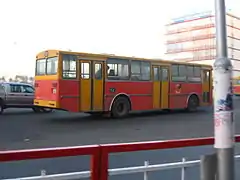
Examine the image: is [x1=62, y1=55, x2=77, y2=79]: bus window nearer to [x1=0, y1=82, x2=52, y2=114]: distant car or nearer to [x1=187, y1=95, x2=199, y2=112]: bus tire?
[x1=0, y1=82, x2=52, y2=114]: distant car

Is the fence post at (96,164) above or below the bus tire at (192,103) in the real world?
below

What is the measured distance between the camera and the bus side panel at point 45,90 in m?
13.6

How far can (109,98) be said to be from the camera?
14.8 metres

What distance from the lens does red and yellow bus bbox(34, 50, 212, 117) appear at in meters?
13.6

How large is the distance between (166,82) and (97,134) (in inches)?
302

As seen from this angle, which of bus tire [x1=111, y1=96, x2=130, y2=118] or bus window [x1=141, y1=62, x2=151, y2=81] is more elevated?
bus window [x1=141, y1=62, x2=151, y2=81]

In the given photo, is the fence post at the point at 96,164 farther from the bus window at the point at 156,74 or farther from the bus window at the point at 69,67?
the bus window at the point at 156,74

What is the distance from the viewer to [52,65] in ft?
45.7

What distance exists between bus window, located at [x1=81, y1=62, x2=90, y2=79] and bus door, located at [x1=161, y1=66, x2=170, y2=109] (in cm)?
470

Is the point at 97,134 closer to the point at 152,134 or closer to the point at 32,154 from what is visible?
the point at 152,134

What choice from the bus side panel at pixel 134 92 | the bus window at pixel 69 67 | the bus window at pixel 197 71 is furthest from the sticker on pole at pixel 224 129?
the bus window at pixel 197 71

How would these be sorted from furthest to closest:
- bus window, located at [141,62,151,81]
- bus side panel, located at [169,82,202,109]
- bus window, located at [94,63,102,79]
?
1. bus side panel, located at [169,82,202,109]
2. bus window, located at [141,62,151,81]
3. bus window, located at [94,63,102,79]

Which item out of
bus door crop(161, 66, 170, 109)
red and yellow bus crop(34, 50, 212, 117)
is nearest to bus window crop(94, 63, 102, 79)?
red and yellow bus crop(34, 50, 212, 117)

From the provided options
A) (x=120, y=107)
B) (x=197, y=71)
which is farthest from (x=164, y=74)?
(x=120, y=107)
